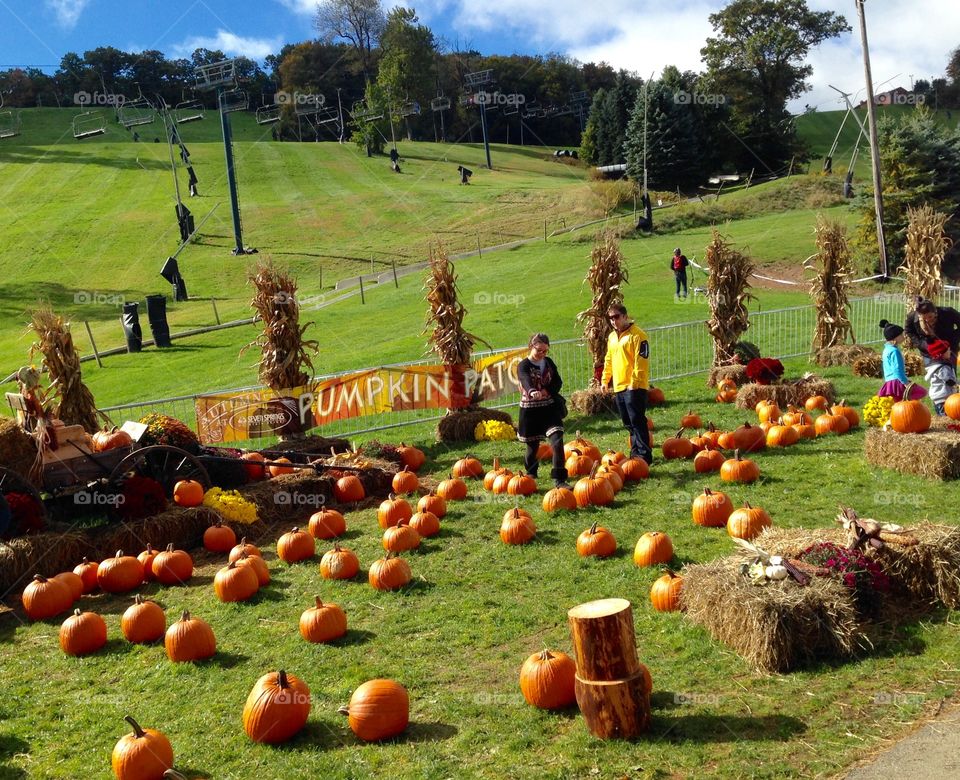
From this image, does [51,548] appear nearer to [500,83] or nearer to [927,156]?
[927,156]

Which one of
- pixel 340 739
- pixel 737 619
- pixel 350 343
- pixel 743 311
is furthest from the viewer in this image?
pixel 350 343

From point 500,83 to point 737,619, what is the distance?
89.4 m

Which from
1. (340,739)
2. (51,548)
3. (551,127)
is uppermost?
(551,127)

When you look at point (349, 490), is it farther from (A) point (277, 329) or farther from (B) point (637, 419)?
(B) point (637, 419)

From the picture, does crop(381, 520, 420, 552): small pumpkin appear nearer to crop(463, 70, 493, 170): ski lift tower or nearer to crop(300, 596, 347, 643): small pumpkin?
crop(300, 596, 347, 643): small pumpkin

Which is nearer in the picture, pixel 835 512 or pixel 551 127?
pixel 835 512

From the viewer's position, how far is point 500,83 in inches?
3516

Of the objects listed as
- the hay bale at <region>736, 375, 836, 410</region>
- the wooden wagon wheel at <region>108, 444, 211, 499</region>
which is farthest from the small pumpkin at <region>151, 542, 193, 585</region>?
the hay bale at <region>736, 375, 836, 410</region>

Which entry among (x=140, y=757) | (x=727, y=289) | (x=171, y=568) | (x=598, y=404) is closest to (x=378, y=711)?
(x=140, y=757)

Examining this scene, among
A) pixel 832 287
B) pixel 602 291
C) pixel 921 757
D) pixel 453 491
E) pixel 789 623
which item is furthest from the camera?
pixel 832 287

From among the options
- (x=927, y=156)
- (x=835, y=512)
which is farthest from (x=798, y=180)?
(x=835, y=512)

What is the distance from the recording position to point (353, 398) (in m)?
15.4

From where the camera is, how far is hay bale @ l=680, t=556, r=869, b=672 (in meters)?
5.90

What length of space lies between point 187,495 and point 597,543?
17.0 ft
